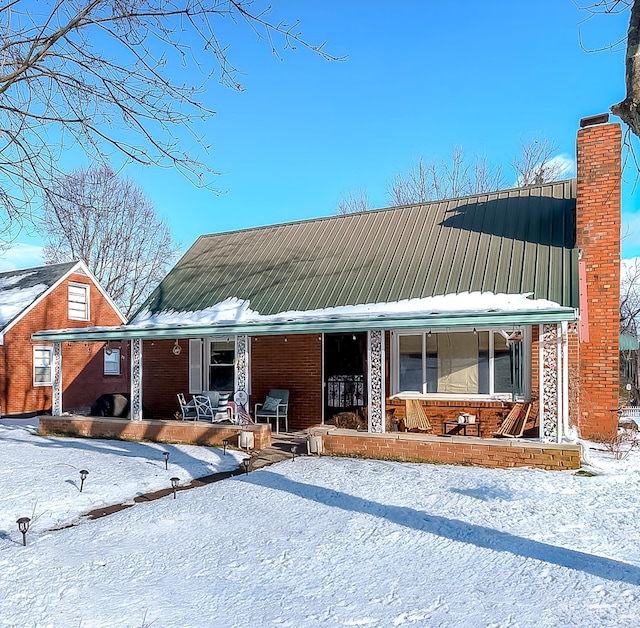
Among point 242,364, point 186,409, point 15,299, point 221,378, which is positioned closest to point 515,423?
point 242,364

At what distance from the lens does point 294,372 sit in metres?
13.2

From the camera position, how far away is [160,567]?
510 cm

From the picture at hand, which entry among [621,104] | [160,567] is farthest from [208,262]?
[621,104]

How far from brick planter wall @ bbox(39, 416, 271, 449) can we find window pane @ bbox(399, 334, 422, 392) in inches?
128

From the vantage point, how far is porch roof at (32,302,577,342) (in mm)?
8719

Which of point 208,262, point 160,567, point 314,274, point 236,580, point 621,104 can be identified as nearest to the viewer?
point 621,104

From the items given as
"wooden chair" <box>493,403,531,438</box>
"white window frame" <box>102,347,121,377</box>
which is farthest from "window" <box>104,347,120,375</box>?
"wooden chair" <box>493,403,531,438</box>

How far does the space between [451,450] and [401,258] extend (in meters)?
5.03

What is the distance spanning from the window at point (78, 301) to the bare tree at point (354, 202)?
17429 millimetres

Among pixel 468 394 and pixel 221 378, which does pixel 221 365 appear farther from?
pixel 468 394

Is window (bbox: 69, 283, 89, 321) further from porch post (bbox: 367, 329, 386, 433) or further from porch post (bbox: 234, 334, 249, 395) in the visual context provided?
porch post (bbox: 367, 329, 386, 433)

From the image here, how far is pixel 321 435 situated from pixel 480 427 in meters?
3.40

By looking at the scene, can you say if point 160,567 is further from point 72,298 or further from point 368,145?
point 72,298

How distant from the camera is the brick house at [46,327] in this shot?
63.6 feet
